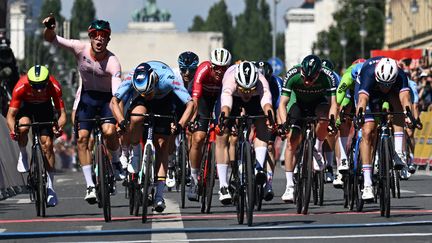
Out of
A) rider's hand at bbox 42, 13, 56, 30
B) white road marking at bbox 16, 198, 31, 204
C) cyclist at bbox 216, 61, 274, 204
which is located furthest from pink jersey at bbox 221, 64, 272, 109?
white road marking at bbox 16, 198, 31, 204

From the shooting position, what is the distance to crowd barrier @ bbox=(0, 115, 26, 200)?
23.8 metres

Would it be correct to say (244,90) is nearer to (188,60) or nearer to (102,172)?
(102,172)

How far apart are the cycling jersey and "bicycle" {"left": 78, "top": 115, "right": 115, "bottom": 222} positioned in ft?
8.27

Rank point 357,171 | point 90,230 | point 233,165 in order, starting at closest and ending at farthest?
point 90,230
point 233,165
point 357,171

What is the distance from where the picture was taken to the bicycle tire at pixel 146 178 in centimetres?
1658

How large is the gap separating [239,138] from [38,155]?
9.42ft

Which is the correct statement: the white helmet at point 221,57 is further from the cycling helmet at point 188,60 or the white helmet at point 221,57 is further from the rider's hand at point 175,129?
the cycling helmet at point 188,60

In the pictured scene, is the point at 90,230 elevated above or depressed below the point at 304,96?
below

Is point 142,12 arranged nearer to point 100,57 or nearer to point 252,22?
point 252,22

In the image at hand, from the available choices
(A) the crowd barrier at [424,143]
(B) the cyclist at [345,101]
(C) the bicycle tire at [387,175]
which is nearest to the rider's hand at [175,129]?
(C) the bicycle tire at [387,175]

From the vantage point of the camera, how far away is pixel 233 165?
16.8 meters

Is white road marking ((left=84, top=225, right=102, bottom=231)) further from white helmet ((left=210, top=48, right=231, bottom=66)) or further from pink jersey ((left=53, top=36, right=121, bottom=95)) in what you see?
white helmet ((left=210, top=48, right=231, bottom=66))

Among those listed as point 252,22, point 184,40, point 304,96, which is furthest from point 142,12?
point 304,96

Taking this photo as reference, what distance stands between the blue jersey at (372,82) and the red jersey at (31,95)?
3.44 metres
